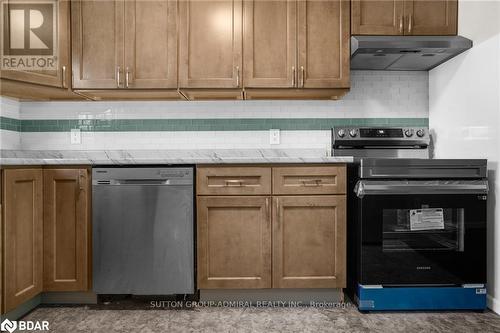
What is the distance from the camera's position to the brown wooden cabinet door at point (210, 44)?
2.48 metres

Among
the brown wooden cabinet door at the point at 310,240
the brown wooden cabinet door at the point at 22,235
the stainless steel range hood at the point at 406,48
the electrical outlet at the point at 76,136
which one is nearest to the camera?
the brown wooden cabinet door at the point at 22,235

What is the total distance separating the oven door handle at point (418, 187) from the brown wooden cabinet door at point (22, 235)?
189 centimetres

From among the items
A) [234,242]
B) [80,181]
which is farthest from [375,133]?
[80,181]

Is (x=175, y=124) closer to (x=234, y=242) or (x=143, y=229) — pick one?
(x=143, y=229)

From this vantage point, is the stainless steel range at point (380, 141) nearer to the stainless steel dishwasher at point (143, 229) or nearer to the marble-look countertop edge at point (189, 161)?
the marble-look countertop edge at point (189, 161)

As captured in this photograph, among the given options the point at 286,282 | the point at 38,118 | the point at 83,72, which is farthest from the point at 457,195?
the point at 38,118

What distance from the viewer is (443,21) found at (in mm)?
2512

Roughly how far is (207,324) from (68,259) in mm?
926

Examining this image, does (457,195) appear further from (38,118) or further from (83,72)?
(38,118)

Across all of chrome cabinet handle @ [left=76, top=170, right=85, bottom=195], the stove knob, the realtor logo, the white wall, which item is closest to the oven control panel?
the stove knob

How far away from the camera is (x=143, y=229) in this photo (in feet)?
7.17

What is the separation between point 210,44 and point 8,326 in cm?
204

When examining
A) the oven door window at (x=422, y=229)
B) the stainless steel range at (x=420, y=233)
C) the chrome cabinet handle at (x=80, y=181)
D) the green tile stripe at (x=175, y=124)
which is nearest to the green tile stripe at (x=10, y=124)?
the green tile stripe at (x=175, y=124)

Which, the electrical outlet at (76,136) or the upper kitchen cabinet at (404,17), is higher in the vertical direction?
the upper kitchen cabinet at (404,17)
